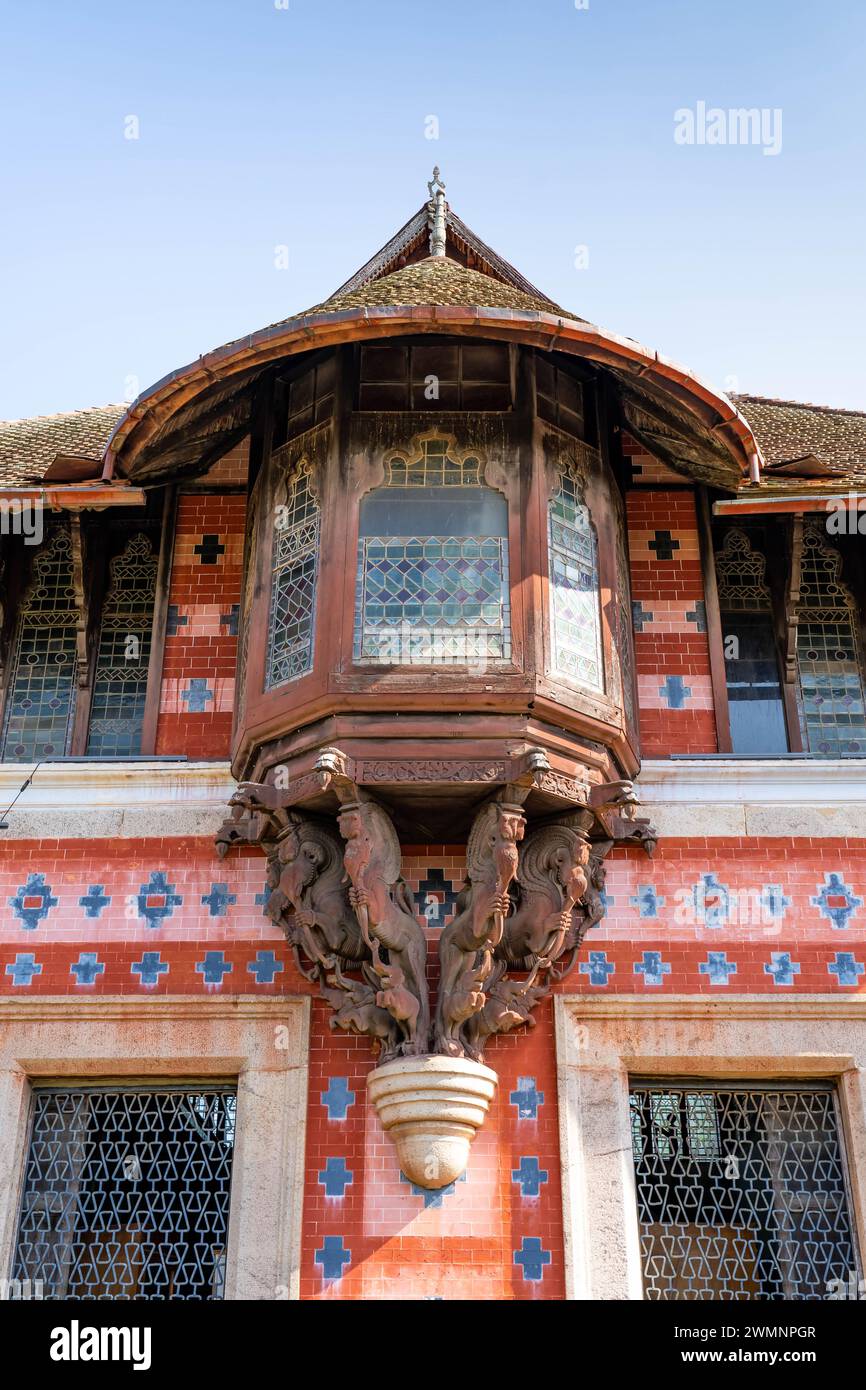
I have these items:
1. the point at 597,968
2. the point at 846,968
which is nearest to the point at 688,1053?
the point at 597,968

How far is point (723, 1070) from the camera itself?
952 centimetres

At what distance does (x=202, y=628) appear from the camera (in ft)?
35.6

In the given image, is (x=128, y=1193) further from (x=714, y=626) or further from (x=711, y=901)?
(x=714, y=626)

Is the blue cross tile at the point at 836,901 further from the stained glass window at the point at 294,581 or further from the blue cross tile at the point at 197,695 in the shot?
the blue cross tile at the point at 197,695

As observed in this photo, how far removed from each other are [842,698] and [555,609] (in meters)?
2.19

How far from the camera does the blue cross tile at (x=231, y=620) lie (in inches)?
426

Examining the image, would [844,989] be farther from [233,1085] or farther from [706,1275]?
[233,1085]

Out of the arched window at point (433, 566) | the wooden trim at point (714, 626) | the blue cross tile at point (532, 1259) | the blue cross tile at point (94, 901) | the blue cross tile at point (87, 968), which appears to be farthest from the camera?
the wooden trim at point (714, 626)

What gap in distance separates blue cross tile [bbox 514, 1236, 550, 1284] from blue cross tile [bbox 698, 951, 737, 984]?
5.57 feet

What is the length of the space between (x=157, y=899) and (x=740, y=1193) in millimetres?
3507

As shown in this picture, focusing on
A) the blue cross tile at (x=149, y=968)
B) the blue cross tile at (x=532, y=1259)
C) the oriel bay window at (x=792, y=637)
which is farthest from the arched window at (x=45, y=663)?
the oriel bay window at (x=792, y=637)

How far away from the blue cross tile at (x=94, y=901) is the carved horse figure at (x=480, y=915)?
1.99 m

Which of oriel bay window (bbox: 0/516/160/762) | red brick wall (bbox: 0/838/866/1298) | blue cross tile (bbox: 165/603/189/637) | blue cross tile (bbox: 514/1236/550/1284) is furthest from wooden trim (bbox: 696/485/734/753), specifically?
oriel bay window (bbox: 0/516/160/762)

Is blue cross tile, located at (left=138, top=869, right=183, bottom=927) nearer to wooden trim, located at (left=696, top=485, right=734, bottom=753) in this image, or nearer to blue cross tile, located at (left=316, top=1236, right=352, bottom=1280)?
Result: blue cross tile, located at (left=316, top=1236, right=352, bottom=1280)
